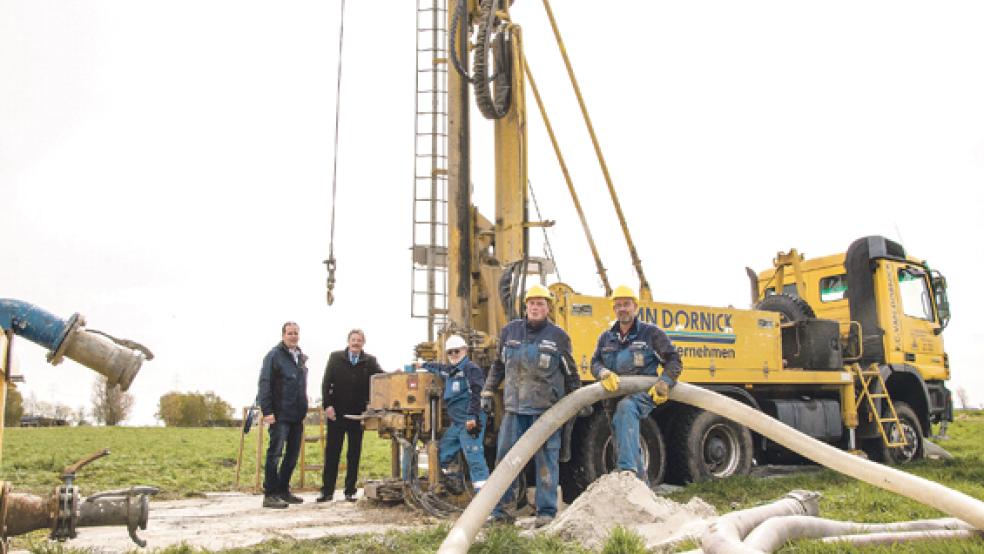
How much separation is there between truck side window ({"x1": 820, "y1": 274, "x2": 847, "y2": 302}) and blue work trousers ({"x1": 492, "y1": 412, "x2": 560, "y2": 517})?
24.3 feet

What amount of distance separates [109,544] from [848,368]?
9527mm

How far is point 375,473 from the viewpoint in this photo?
12336 millimetres

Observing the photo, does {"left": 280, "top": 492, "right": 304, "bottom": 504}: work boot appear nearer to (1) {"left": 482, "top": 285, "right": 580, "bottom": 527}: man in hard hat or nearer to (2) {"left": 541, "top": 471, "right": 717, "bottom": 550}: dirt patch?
(1) {"left": 482, "top": 285, "right": 580, "bottom": 527}: man in hard hat

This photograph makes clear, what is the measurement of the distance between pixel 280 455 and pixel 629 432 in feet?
11.8

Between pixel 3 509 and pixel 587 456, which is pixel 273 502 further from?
pixel 3 509

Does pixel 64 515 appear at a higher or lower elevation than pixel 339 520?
higher

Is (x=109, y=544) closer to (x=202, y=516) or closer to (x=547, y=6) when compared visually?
(x=202, y=516)

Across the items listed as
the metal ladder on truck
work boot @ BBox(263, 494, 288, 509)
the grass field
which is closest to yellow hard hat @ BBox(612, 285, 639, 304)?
the grass field

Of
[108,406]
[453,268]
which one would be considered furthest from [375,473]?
[108,406]

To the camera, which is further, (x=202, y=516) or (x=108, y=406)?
(x=108, y=406)

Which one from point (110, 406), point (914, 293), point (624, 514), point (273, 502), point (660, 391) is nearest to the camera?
point (624, 514)

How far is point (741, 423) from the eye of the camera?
6066 mm

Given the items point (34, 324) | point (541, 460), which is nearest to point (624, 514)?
point (541, 460)

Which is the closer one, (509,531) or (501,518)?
(509,531)
